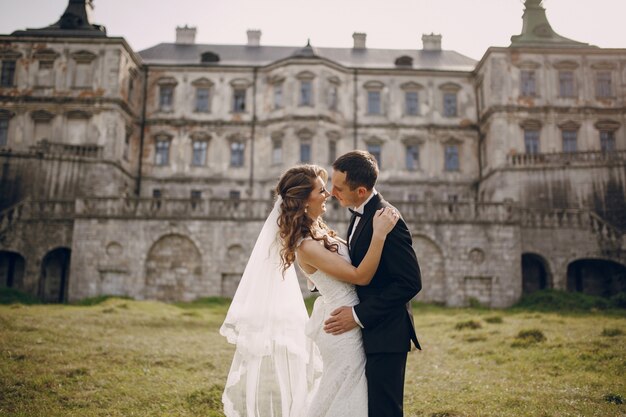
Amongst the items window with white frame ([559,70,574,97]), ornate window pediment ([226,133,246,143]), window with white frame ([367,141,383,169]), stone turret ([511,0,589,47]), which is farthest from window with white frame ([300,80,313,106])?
window with white frame ([559,70,574,97])

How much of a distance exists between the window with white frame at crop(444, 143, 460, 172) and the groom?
3533 centimetres

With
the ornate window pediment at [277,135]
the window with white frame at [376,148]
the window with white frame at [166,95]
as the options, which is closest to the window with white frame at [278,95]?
the ornate window pediment at [277,135]

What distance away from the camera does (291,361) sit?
16.3ft

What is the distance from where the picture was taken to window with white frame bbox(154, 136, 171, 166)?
3800cm

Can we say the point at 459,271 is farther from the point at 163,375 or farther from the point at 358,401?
the point at 358,401

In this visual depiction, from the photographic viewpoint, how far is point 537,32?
39.5 metres

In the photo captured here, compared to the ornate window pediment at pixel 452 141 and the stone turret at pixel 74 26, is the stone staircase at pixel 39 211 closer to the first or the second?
the stone turret at pixel 74 26

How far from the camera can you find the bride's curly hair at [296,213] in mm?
4492

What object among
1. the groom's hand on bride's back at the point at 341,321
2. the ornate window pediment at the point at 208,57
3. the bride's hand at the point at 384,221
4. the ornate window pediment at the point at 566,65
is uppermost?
the ornate window pediment at the point at 208,57

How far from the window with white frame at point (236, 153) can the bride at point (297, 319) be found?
110 ft

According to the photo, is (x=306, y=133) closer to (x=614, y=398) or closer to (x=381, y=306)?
(x=614, y=398)

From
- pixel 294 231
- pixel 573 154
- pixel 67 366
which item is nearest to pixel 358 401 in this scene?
pixel 294 231

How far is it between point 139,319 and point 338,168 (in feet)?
48.7

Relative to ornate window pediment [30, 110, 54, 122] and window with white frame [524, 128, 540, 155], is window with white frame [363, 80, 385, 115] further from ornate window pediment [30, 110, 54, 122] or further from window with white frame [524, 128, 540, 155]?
ornate window pediment [30, 110, 54, 122]
